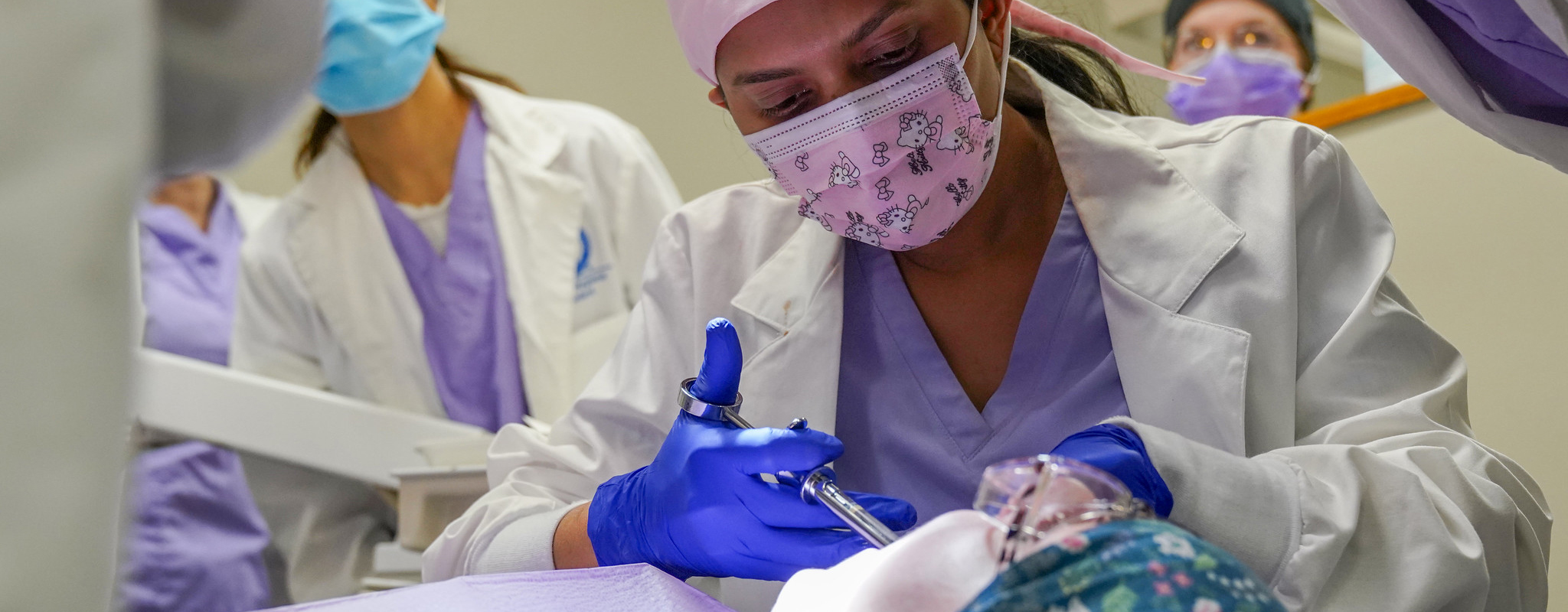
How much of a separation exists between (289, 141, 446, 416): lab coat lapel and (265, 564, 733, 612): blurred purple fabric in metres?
1.29

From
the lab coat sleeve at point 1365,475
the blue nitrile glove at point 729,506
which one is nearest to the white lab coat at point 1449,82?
the lab coat sleeve at point 1365,475

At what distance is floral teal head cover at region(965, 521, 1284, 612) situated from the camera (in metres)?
0.49

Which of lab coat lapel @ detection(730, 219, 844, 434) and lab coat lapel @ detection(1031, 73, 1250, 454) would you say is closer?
lab coat lapel @ detection(1031, 73, 1250, 454)

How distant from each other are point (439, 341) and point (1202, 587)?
1.85 metres

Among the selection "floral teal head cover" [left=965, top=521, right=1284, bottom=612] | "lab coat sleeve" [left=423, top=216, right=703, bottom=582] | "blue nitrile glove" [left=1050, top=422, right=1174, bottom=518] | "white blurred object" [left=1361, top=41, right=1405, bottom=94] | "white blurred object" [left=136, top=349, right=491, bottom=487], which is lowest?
"white blurred object" [left=136, top=349, right=491, bottom=487]

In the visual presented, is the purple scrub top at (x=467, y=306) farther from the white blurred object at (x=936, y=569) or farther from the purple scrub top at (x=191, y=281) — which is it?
the white blurred object at (x=936, y=569)

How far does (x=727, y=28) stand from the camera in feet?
3.56

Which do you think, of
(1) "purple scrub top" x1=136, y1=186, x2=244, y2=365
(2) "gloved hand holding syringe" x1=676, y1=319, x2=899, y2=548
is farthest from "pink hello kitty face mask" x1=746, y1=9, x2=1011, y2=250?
(1) "purple scrub top" x1=136, y1=186, x2=244, y2=365

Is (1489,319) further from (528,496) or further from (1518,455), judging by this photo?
(528,496)

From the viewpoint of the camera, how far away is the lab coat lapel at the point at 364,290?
2.13 m

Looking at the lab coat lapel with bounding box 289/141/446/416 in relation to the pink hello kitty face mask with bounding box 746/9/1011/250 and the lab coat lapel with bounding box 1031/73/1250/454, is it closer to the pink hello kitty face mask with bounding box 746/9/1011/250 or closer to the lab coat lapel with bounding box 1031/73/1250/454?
the pink hello kitty face mask with bounding box 746/9/1011/250

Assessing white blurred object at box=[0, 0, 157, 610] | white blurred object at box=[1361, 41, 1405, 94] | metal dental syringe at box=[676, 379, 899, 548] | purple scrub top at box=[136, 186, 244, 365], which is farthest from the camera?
purple scrub top at box=[136, 186, 244, 365]

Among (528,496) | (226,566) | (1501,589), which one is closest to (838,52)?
(528,496)

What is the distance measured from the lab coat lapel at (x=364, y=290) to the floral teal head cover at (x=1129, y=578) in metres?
1.76
